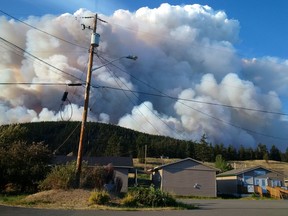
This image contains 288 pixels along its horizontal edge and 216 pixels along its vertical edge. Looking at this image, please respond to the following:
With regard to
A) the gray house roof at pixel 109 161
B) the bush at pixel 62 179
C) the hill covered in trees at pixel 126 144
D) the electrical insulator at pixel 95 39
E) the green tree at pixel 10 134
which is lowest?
the bush at pixel 62 179

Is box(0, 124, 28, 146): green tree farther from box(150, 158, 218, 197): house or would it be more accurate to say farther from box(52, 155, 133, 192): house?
box(150, 158, 218, 197): house

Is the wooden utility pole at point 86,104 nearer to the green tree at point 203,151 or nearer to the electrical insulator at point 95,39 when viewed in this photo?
the electrical insulator at point 95,39

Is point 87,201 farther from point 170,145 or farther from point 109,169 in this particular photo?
point 170,145

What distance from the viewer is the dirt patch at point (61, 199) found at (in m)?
20.9

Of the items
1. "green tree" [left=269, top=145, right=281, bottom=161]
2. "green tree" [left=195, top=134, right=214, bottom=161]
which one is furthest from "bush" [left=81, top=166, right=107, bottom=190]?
"green tree" [left=269, top=145, right=281, bottom=161]

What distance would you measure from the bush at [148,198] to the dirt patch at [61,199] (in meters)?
2.63

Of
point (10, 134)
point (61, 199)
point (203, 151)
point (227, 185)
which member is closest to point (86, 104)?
point (61, 199)

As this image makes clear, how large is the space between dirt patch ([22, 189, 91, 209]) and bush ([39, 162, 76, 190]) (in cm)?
96

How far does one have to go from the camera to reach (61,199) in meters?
22.3

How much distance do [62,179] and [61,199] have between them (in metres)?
2.81

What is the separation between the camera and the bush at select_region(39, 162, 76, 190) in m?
24.7

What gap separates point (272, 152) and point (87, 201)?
567 feet

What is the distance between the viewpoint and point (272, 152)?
18100 cm

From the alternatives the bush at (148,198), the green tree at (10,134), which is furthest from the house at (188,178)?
the bush at (148,198)
